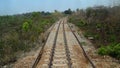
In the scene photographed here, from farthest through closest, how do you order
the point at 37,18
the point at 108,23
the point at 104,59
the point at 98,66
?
the point at 37,18
the point at 108,23
the point at 104,59
the point at 98,66

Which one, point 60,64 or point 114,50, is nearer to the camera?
point 60,64

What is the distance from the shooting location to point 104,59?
55.8 feet

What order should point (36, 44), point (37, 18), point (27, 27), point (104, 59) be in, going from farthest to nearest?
1. point (37, 18)
2. point (27, 27)
3. point (36, 44)
4. point (104, 59)

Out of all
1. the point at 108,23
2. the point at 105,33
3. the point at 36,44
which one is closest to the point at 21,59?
the point at 36,44

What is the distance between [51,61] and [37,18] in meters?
37.1

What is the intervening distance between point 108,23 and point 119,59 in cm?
1103

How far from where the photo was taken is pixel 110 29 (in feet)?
83.9

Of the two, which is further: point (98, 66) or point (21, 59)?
point (21, 59)

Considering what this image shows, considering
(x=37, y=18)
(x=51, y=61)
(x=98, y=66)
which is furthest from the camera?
(x=37, y=18)

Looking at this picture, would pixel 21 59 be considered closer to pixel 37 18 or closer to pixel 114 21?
pixel 114 21

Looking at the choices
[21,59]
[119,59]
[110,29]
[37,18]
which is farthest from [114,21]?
[37,18]

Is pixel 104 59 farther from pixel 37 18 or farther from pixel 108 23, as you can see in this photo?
pixel 37 18

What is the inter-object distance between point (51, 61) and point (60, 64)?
93 centimetres

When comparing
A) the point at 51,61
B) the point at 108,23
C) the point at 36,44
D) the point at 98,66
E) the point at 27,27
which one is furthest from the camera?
the point at 27,27
